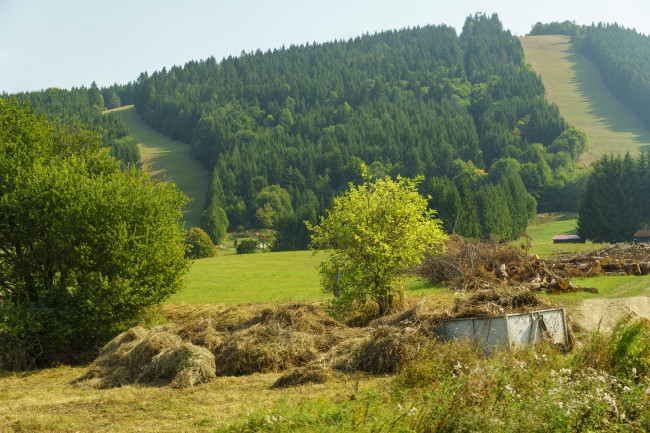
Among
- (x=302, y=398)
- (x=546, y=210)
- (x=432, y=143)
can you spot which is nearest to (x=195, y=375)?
(x=302, y=398)

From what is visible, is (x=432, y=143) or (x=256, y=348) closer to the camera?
(x=256, y=348)

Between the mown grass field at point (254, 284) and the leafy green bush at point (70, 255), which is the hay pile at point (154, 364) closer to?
the leafy green bush at point (70, 255)

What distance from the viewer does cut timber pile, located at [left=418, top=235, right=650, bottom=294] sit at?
29344mm

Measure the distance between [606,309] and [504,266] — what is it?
31.5 ft

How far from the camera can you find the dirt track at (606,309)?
19.0 meters

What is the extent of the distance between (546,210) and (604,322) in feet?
416

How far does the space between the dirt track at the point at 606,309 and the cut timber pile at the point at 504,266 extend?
505 centimetres

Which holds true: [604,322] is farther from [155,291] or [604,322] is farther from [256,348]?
[155,291]

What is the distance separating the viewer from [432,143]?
173250mm

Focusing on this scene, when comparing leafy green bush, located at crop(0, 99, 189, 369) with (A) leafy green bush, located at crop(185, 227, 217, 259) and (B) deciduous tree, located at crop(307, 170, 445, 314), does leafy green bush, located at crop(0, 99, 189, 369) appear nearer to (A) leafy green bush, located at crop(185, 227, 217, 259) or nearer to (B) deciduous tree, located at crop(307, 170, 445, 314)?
(B) deciduous tree, located at crop(307, 170, 445, 314)

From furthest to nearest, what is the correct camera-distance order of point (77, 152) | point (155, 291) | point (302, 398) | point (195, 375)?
1. point (77, 152)
2. point (155, 291)
3. point (195, 375)
4. point (302, 398)

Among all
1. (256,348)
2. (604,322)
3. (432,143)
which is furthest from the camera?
(432,143)

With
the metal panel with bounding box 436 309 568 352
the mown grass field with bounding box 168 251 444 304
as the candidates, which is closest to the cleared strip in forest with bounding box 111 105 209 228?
the mown grass field with bounding box 168 251 444 304

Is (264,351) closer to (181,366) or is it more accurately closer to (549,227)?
(181,366)
